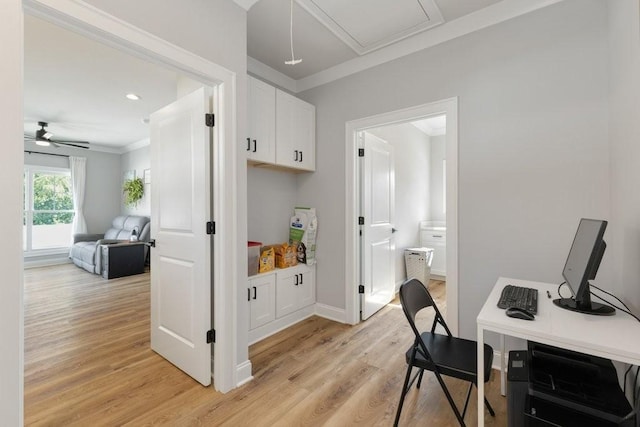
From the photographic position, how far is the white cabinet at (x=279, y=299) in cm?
270

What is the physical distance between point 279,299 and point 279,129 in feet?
5.54

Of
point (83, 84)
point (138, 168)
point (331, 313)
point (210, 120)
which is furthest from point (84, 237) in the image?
point (210, 120)

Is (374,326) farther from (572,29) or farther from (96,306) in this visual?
(96,306)

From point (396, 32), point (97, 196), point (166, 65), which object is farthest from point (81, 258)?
point (396, 32)

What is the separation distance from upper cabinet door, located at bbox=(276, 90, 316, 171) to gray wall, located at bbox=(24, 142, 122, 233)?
645 centimetres

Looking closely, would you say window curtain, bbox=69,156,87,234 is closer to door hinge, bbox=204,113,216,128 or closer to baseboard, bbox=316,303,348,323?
baseboard, bbox=316,303,348,323

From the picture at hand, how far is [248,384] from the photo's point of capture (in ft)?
6.73

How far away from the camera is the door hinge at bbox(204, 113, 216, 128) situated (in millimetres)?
1988

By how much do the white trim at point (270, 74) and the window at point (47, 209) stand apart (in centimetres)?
630

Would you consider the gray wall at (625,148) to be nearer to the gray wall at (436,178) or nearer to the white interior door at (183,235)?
the white interior door at (183,235)

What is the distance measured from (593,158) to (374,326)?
226 cm

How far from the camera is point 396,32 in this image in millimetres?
2496

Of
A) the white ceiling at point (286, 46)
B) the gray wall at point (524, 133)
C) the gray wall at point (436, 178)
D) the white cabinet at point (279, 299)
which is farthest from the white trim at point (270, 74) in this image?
the gray wall at point (436, 178)

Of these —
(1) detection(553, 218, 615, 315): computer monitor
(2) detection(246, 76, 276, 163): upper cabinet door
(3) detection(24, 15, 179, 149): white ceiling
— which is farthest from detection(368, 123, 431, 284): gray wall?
(3) detection(24, 15, 179, 149): white ceiling
